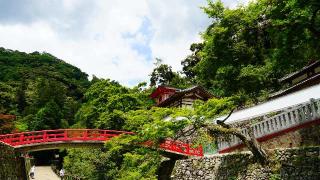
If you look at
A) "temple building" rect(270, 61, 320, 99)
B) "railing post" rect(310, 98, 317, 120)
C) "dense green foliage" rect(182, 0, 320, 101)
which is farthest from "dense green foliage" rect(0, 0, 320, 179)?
"railing post" rect(310, 98, 317, 120)

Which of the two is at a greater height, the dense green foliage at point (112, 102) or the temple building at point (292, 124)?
the dense green foliage at point (112, 102)

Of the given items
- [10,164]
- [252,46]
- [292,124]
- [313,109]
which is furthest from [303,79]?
[10,164]

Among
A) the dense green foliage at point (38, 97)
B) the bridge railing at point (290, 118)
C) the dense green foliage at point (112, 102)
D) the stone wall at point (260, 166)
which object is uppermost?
the dense green foliage at point (38, 97)

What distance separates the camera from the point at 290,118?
17.2 metres

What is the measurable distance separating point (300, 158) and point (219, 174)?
20.6 ft

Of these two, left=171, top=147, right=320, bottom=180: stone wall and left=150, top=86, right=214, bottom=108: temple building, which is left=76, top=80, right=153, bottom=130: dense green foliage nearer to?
left=150, top=86, right=214, bottom=108: temple building

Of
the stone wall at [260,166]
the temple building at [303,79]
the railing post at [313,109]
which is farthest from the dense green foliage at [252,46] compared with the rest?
the stone wall at [260,166]

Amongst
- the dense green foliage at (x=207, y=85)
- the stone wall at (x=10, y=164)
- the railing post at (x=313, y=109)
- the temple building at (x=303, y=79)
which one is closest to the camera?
the railing post at (x=313, y=109)

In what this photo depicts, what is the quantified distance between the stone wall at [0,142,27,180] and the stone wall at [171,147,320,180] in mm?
11365

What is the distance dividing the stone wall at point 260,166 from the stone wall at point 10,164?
11365mm

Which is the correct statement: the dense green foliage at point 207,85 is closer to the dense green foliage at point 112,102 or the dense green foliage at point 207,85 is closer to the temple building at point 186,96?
the dense green foliage at point 112,102

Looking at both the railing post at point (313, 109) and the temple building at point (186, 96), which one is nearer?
the railing post at point (313, 109)

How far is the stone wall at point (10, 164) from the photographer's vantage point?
771 inches

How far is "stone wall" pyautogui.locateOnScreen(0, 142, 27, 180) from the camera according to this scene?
19578 mm
